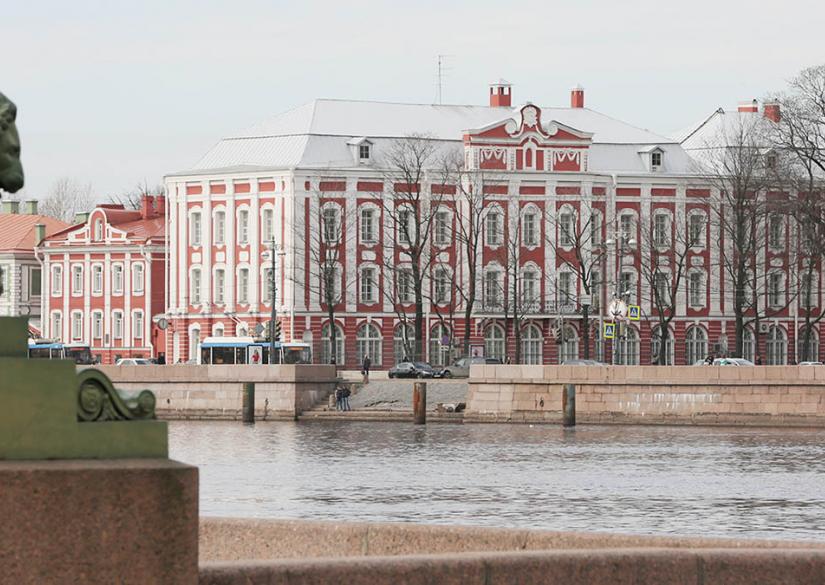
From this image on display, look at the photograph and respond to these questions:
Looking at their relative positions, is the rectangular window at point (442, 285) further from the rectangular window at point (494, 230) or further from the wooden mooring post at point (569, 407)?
the wooden mooring post at point (569, 407)

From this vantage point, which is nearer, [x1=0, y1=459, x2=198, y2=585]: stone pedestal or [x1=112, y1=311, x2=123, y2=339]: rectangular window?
[x1=0, y1=459, x2=198, y2=585]: stone pedestal

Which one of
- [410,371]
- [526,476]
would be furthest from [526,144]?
[526,476]

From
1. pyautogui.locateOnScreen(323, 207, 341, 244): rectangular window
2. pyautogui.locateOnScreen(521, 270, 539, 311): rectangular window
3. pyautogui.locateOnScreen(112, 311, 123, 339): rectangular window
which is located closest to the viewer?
pyautogui.locateOnScreen(323, 207, 341, 244): rectangular window

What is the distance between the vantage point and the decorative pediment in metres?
91.5

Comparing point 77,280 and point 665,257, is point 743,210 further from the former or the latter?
point 77,280

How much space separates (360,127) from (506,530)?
84503 millimetres

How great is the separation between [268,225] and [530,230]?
11465 millimetres

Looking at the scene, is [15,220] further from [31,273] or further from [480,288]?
[480,288]

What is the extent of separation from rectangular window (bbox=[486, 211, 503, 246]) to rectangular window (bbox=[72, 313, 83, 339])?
2145 centimetres

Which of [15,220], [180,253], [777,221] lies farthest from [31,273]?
[777,221]

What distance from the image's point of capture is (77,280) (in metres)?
102

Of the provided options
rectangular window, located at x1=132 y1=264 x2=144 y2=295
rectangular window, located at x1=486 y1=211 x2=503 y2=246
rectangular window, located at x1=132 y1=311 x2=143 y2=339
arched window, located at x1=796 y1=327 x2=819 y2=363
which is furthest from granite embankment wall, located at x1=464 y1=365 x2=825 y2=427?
rectangular window, located at x1=132 y1=264 x2=144 y2=295

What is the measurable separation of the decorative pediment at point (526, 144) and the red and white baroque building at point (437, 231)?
0.20 ft

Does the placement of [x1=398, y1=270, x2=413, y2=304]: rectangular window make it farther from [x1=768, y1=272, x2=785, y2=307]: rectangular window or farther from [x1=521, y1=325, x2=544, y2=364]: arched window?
[x1=768, y1=272, x2=785, y2=307]: rectangular window
